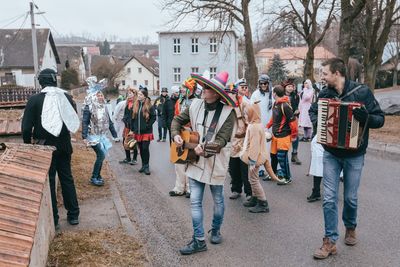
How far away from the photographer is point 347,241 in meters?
5.36

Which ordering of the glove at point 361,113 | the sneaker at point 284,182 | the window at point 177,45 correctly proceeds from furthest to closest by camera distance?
the window at point 177,45 < the sneaker at point 284,182 < the glove at point 361,113

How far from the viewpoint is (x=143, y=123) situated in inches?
384

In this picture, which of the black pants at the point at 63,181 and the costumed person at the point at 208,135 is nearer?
the costumed person at the point at 208,135

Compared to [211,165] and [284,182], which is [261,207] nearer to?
[284,182]

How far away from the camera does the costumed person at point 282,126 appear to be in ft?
27.0

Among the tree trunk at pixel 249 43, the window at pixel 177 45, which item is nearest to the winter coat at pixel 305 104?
the tree trunk at pixel 249 43

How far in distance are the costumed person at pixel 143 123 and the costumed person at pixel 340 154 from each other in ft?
17.4

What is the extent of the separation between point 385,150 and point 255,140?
6.75 metres

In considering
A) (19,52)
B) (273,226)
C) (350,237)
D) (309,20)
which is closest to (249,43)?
(309,20)

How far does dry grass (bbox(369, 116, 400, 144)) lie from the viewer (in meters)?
13.3

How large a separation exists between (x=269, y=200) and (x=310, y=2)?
69.0 ft

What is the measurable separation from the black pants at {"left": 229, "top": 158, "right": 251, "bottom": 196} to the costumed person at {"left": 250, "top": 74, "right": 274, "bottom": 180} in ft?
4.88

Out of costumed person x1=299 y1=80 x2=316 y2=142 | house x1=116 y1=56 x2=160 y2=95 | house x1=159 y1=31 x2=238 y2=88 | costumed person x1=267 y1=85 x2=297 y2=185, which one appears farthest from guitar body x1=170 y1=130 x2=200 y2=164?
house x1=116 y1=56 x2=160 y2=95

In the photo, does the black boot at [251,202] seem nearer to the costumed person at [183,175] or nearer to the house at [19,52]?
the costumed person at [183,175]
